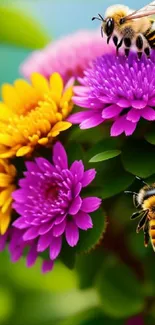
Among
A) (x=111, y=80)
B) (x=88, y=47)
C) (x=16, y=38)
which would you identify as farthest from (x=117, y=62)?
(x=16, y=38)

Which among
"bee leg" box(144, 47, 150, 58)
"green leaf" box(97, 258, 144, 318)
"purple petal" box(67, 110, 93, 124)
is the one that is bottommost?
"green leaf" box(97, 258, 144, 318)

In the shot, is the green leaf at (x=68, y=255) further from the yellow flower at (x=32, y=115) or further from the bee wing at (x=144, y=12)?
the bee wing at (x=144, y=12)

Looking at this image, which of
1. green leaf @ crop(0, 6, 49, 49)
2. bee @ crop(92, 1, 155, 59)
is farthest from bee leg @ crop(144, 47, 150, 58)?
green leaf @ crop(0, 6, 49, 49)

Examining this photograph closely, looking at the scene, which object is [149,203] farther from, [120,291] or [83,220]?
[120,291]

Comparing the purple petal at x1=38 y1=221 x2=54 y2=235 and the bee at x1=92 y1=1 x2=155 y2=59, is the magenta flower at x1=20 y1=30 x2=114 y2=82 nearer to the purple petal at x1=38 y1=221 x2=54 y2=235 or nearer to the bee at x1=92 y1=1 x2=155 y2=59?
the bee at x1=92 y1=1 x2=155 y2=59

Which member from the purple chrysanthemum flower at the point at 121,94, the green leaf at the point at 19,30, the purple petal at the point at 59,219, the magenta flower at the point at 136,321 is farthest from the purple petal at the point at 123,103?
the green leaf at the point at 19,30

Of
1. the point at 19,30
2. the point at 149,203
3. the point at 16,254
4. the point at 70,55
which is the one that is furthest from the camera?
the point at 19,30

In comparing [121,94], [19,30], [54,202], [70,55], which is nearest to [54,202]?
[54,202]
